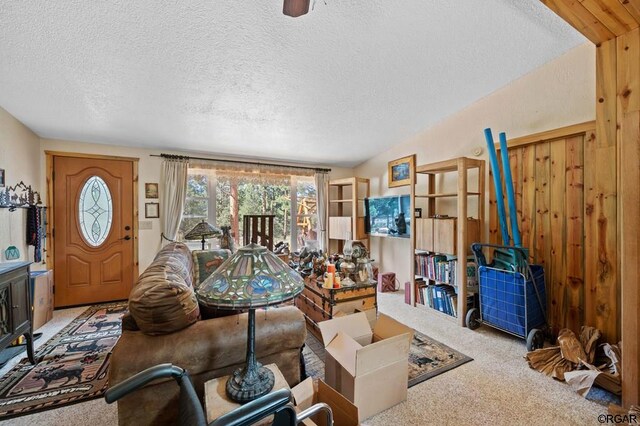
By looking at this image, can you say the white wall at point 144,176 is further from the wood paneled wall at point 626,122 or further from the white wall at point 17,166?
the wood paneled wall at point 626,122

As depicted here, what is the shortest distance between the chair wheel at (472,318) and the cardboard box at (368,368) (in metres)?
1.45

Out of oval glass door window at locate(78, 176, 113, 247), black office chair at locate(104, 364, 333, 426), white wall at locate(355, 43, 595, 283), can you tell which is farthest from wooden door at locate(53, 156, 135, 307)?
white wall at locate(355, 43, 595, 283)

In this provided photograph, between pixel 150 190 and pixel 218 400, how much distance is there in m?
3.70

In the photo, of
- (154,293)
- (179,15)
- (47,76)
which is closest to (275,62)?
(179,15)

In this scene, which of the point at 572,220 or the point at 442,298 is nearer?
the point at 572,220

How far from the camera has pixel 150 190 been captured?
4012mm

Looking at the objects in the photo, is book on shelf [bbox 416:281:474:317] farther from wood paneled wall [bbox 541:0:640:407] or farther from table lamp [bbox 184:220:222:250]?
table lamp [bbox 184:220:222:250]

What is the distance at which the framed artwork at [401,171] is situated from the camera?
3.74 metres

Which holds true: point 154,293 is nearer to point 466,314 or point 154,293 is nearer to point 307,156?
point 466,314

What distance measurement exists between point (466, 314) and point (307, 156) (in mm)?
3288

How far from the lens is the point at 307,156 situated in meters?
4.75

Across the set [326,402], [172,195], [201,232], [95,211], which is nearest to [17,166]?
[95,211]

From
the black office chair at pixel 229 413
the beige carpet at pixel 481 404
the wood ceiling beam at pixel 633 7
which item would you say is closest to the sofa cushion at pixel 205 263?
the beige carpet at pixel 481 404

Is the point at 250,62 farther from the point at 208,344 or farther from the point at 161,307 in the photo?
the point at 208,344
